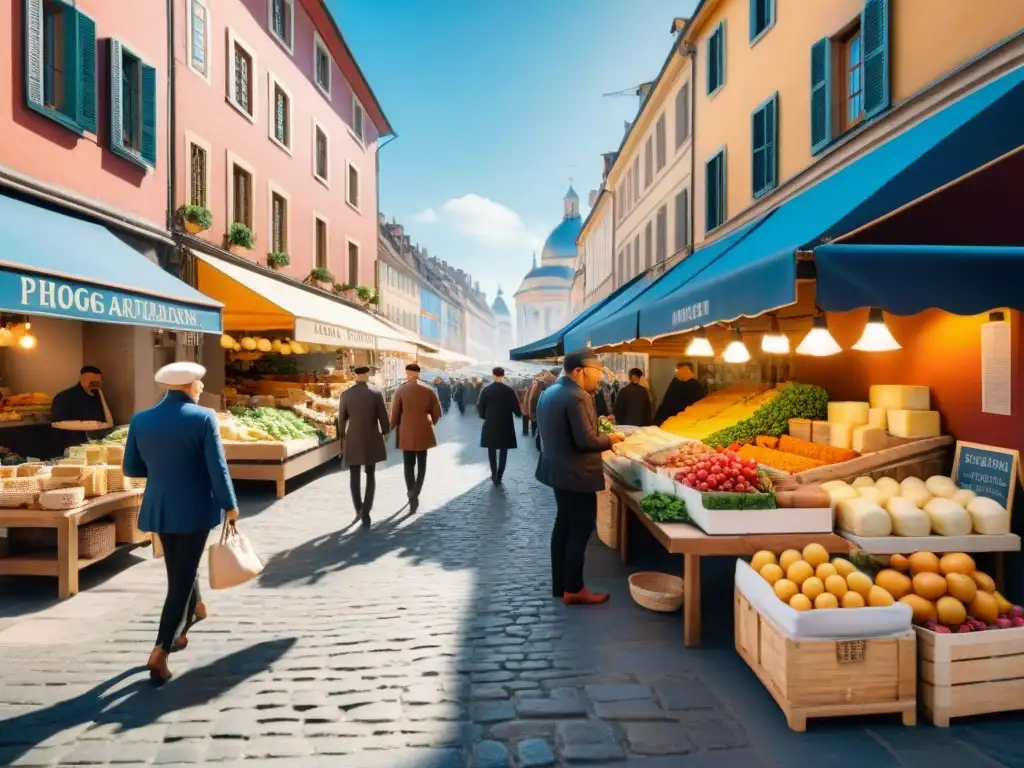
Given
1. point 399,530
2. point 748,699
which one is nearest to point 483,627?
point 748,699

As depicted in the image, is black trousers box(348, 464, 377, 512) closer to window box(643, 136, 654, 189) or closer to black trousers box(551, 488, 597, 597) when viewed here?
black trousers box(551, 488, 597, 597)

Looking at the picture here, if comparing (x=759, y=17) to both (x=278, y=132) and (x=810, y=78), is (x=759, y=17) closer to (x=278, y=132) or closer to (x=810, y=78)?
(x=810, y=78)

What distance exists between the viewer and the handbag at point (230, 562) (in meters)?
4.13

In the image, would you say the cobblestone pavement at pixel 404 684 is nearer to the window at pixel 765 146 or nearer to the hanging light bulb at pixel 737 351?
the hanging light bulb at pixel 737 351

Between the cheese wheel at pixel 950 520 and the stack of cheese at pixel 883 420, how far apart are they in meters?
1.15

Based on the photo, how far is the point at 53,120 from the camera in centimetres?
783

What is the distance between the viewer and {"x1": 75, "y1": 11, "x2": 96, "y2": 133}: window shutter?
8.25m

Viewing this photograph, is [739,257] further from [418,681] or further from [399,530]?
[399,530]

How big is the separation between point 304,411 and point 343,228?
1002 centimetres

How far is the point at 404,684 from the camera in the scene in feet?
12.9

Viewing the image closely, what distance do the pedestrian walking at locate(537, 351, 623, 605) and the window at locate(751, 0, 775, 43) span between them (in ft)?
30.1

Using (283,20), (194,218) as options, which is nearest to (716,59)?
(283,20)

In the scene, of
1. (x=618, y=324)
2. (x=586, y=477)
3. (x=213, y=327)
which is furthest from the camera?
(x=213, y=327)

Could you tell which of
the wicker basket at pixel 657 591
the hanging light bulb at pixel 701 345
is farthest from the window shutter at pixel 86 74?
the wicker basket at pixel 657 591
